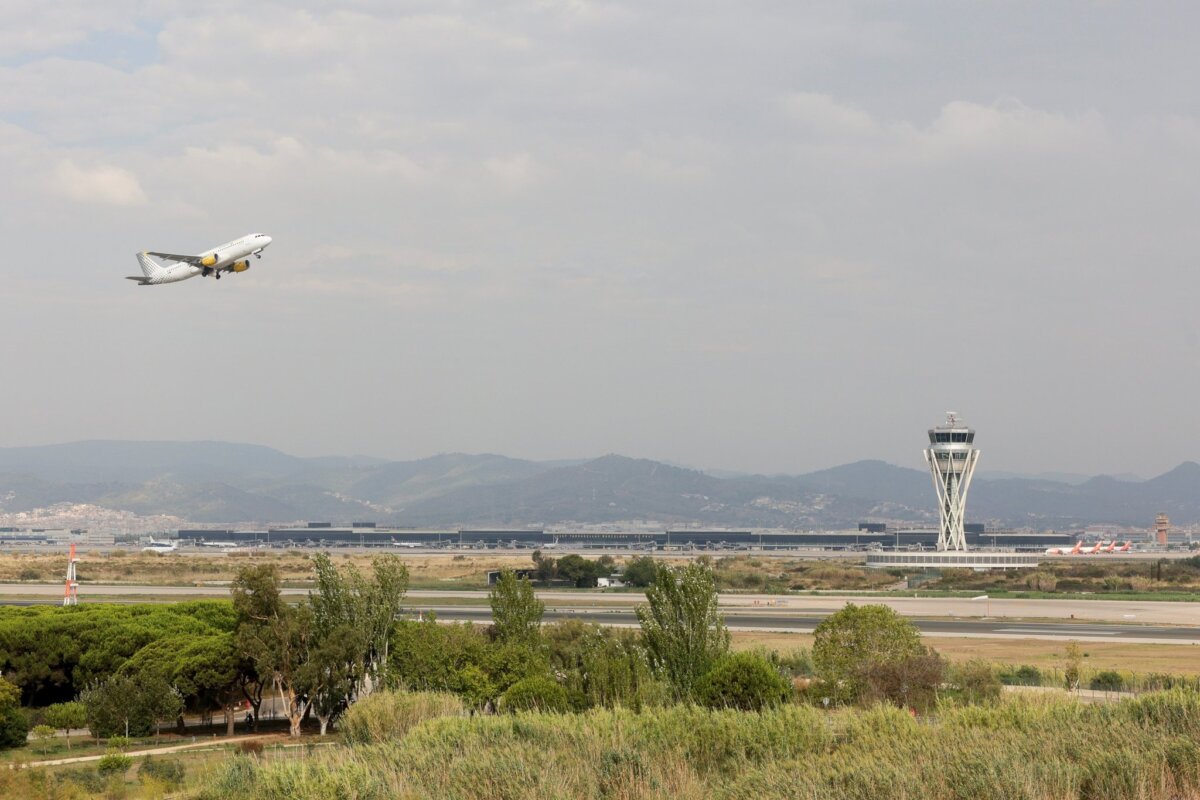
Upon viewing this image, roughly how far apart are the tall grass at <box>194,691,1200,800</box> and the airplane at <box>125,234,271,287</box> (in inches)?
1997

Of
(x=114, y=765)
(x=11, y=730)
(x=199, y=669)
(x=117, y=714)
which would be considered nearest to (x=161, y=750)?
(x=117, y=714)

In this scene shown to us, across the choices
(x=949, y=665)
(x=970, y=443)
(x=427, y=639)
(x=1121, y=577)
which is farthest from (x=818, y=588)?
(x=427, y=639)

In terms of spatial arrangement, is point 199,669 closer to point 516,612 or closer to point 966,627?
point 516,612

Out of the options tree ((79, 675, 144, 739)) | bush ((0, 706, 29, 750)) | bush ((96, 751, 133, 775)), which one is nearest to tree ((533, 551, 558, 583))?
tree ((79, 675, 144, 739))

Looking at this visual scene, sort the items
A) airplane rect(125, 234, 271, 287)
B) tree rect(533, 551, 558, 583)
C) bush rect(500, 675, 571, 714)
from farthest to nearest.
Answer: tree rect(533, 551, 558, 583) < airplane rect(125, 234, 271, 287) < bush rect(500, 675, 571, 714)

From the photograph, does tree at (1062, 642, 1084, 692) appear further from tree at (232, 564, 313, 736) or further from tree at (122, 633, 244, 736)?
tree at (122, 633, 244, 736)

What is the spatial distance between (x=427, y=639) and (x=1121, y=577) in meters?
120

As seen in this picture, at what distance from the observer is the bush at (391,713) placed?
42.7 m

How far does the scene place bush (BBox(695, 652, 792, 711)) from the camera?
153 feet

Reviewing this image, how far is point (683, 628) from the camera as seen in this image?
177 feet

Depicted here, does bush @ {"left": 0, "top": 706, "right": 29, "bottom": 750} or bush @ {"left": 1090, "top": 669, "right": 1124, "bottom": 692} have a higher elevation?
bush @ {"left": 1090, "top": 669, "right": 1124, "bottom": 692}

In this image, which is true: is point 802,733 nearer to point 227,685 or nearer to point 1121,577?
point 227,685

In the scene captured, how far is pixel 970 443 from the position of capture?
18450 cm

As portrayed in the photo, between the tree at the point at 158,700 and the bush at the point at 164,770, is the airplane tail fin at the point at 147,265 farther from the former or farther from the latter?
the bush at the point at 164,770
